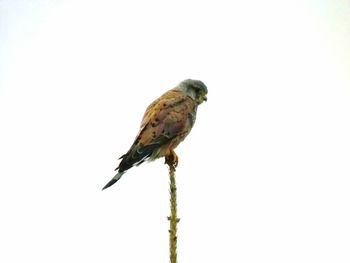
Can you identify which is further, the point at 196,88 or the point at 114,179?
the point at 196,88

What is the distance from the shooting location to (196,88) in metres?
4.15

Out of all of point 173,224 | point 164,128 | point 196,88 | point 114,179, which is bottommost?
point 173,224

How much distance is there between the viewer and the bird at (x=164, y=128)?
9.98 feet

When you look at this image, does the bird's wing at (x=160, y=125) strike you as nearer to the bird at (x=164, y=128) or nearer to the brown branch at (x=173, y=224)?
the bird at (x=164, y=128)

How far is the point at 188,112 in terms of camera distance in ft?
12.2

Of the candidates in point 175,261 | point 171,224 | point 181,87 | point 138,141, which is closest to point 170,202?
point 171,224

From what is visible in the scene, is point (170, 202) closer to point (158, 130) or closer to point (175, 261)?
point (175, 261)

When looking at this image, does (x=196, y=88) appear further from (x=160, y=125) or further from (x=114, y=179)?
(x=114, y=179)

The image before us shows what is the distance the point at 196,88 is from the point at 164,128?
2.83 feet

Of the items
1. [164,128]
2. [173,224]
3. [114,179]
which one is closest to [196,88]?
[164,128]

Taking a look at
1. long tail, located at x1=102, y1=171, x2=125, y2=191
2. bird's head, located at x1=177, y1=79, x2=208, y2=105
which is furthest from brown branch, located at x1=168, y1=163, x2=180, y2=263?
bird's head, located at x1=177, y1=79, x2=208, y2=105

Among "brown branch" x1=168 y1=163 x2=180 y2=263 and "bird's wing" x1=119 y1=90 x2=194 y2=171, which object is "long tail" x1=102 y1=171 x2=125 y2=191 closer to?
"bird's wing" x1=119 y1=90 x2=194 y2=171

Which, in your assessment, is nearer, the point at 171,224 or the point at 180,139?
the point at 171,224

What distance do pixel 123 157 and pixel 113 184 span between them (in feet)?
1.19
